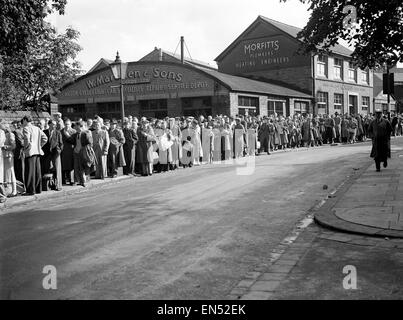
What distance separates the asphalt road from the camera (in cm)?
507

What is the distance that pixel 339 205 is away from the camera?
9.04m

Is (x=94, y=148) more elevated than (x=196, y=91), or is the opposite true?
(x=196, y=91)

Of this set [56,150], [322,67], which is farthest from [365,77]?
[56,150]

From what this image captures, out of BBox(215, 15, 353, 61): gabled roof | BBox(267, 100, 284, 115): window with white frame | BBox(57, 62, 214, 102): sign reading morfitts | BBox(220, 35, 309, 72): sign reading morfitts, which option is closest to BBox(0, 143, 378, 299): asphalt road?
BBox(57, 62, 214, 102): sign reading morfitts

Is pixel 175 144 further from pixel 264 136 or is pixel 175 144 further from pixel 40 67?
pixel 264 136

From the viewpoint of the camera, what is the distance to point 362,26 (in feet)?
31.4

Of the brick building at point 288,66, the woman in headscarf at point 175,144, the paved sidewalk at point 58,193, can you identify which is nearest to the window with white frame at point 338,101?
the brick building at point 288,66

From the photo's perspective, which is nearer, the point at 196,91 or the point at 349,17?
the point at 349,17

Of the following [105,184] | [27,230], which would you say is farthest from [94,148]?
[27,230]

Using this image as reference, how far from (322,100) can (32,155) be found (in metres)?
33.0

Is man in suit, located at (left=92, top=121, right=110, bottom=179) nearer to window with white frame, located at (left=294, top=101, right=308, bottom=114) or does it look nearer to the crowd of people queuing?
the crowd of people queuing

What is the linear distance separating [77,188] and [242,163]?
7.57 m

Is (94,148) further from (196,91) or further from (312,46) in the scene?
(196,91)

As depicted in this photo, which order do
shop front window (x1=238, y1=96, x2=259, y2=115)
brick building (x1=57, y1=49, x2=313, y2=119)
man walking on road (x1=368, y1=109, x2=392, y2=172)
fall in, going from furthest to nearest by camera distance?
shop front window (x1=238, y1=96, x2=259, y2=115), brick building (x1=57, y1=49, x2=313, y2=119), man walking on road (x1=368, y1=109, x2=392, y2=172)
